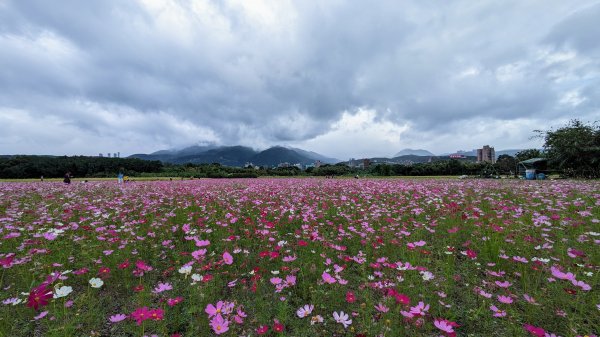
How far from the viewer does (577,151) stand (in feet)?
64.8

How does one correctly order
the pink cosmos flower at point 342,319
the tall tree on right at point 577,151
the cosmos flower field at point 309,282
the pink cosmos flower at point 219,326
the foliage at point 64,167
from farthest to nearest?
the foliage at point 64,167 → the tall tree on right at point 577,151 → the cosmos flower field at point 309,282 → the pink cosmos flower at point 342,319 → the pink cosmos flower at point 219,326

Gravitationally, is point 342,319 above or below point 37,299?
below

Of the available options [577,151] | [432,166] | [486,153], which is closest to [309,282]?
[577,151]

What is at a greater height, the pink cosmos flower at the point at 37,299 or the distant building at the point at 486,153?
the distant building at the point at 486,153

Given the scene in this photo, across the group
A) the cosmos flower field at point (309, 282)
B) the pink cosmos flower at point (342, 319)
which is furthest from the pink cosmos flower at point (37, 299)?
the pink cosmos flower at point (342, 319)

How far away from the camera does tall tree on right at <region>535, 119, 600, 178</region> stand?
19250mm

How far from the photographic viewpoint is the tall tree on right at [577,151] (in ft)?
63.2

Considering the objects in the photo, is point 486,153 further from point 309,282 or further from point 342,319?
point 342,319

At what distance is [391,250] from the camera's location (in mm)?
3861

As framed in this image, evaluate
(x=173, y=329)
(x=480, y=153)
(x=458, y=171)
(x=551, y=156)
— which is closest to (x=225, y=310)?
(x=173, y=329)

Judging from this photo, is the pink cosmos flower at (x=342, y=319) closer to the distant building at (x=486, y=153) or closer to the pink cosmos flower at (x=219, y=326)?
the pink cosmos flower at (x=219, y=326)

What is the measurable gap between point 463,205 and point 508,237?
2.73 m

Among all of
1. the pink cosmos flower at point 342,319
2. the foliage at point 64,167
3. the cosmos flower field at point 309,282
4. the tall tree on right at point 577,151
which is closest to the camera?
the pink cosmos flower at point 342,319

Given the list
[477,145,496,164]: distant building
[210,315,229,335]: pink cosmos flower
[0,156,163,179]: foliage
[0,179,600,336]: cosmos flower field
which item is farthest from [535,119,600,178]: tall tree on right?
[477,145,496,164]: distant building
